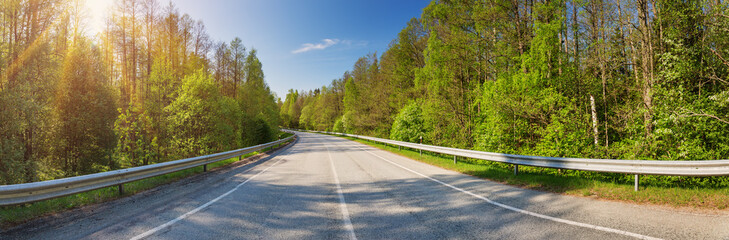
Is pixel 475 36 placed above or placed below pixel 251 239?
above

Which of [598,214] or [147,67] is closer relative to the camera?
[598,214]

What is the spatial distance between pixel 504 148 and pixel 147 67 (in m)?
25.0

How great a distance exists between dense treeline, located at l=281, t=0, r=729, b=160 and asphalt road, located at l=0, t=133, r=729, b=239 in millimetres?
5477

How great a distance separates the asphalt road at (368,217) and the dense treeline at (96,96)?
1036 centimetres

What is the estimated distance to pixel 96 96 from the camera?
48.3 feet

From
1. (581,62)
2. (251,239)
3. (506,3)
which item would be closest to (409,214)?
(251,239)

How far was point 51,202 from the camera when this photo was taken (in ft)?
15.7

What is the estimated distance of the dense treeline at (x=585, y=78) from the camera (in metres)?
7.38

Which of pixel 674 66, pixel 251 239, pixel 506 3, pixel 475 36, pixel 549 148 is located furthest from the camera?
pixel 475 36

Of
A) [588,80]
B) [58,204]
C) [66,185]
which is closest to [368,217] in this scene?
[66,185]

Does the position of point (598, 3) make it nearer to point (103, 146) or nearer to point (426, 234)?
point (426, 234)

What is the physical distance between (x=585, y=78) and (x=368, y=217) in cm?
1230

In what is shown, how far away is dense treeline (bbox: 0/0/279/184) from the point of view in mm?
10594

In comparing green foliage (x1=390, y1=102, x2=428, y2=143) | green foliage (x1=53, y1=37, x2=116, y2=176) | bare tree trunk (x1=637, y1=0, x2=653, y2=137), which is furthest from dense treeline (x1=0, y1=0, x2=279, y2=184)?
bare tree trunk (x1=637, y1=0, x2=653, y2=137)
